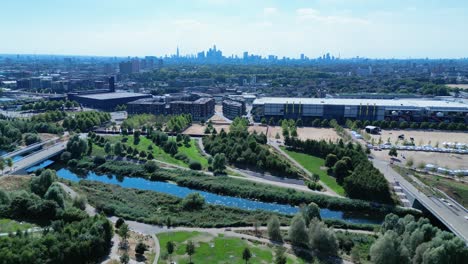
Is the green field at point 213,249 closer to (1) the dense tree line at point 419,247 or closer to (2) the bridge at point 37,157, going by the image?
(1) the dense tree line at point 419,247

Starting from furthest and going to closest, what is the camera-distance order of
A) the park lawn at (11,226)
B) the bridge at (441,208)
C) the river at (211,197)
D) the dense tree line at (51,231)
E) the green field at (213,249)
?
the river at (211,197) → the bridge at (441,208) → the park lawn at (11,226) → the green field at (213,249) → the dense tree line at (51,231)

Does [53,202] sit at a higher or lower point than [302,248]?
higher

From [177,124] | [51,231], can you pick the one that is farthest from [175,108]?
[51,231]

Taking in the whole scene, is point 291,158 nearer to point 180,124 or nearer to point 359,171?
point 359,171

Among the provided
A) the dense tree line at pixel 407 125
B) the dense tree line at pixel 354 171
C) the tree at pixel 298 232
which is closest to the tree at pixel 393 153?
the dense tree line at pixel 354 171

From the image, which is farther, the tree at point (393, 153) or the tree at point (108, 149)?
the tree at point (108, 149)

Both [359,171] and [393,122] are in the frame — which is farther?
[393,122]

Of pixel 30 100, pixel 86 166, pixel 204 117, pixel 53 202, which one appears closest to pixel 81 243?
pixel 53 202
